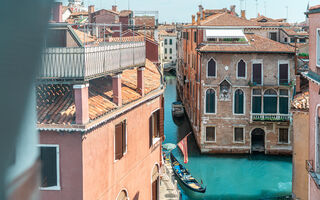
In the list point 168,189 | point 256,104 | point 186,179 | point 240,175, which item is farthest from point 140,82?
point 256,104

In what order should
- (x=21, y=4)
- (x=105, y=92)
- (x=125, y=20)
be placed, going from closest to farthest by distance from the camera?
(x=21, y=4)
(x=105, y=92)
(x=125, y=20)

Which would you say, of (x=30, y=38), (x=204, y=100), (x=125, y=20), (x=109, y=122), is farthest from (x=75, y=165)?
(x=125, y=20)

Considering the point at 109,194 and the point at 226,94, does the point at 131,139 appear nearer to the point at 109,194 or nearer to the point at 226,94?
the point at 109,194

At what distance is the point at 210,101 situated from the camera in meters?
21.1

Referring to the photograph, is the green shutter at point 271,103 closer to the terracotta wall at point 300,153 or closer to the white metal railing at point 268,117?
the white metal railing at point 268,117

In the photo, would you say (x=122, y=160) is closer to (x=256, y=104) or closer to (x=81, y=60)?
(x=81, y=60)

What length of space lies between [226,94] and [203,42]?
3.28 m

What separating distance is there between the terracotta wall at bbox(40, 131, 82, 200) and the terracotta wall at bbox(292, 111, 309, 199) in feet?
21.5

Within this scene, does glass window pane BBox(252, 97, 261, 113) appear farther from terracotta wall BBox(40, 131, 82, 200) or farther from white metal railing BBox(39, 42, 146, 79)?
terracotta wall BBox(40, 131, 82, 200)

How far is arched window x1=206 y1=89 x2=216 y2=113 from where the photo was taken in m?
21.0

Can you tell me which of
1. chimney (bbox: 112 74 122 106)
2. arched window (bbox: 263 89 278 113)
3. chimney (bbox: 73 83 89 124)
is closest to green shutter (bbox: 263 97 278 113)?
arched window (bbox: 263 89 278 113)

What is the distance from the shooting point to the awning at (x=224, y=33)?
862 inches

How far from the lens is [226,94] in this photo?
20.9 meters

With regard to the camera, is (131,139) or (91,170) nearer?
(91,170)
